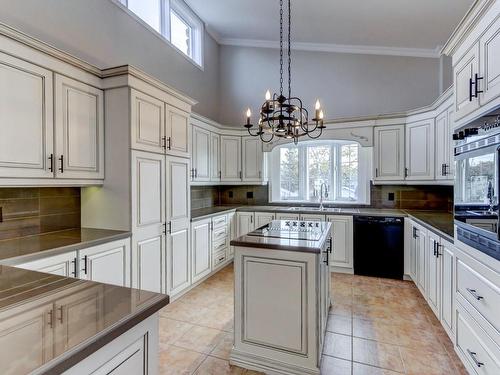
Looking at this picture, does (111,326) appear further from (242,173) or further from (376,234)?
(242,173)

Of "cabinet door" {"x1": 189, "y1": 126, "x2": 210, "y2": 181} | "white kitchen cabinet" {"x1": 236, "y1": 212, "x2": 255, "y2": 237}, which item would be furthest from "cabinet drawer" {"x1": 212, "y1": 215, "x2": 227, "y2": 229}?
"cabinet door" {"x1": 189, "y1": 126, "x2": 210, "y2": 181}

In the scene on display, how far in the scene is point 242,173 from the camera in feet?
16.4

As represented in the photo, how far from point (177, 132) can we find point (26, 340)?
2683 millimetres

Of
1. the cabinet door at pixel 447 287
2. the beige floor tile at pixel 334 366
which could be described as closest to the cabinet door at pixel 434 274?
the cabinet door at pixel 447 287

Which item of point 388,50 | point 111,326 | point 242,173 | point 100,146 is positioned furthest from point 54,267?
point 388,50

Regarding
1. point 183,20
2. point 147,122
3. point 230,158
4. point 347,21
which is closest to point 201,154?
point 230,158

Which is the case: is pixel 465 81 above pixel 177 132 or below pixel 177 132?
above

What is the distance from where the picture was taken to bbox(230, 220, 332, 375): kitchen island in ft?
6.23

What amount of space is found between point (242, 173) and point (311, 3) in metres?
2.67

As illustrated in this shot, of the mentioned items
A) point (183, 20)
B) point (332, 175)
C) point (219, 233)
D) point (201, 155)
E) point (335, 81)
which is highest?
point (183, 20)

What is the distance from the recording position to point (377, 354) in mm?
2195

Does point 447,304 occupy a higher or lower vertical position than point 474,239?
lower

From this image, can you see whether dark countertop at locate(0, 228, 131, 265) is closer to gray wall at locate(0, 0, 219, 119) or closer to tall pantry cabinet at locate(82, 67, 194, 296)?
tall pantry cabinet at locate(82, 67, 194, 296)

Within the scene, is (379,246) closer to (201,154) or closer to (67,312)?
(201,154)
